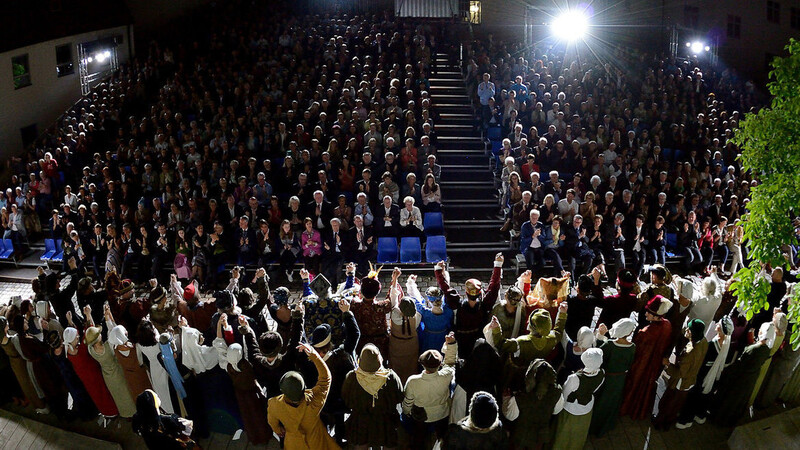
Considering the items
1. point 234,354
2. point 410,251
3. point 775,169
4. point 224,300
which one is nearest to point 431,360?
point 234,354

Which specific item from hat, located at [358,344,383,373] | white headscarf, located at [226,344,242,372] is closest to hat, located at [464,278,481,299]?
hat, located at [358,344,383,373]

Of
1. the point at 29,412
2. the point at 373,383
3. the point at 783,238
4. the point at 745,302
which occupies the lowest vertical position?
the point at 29,412

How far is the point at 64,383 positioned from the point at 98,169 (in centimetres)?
735

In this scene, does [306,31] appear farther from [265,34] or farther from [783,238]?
[783,238]

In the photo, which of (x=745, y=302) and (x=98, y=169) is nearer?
(x=745, y=302)

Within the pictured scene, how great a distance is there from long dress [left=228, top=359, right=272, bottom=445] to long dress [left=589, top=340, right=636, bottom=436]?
3436mm

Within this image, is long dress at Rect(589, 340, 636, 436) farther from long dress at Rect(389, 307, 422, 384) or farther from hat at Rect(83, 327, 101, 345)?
hat at Rect(83, 327, 101, 345)

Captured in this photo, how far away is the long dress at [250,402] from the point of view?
593cm

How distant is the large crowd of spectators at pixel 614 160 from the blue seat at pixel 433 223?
128 cm

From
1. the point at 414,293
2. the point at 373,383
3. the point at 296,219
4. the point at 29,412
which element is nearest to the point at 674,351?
the point at 414,293

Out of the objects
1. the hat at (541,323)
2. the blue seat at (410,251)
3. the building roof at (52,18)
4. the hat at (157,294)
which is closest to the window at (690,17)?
the blue seat at (410,251)

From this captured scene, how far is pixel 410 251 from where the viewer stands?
35.2 ft

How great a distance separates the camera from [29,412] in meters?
7.23

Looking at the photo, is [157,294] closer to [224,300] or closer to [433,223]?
[224,300]
